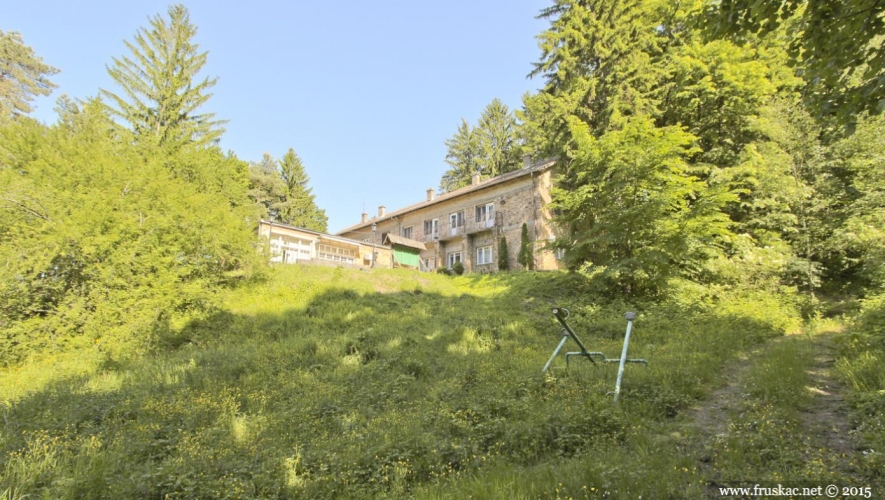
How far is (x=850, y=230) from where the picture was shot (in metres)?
11.9

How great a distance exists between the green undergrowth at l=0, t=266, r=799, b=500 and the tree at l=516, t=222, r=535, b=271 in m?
11.8

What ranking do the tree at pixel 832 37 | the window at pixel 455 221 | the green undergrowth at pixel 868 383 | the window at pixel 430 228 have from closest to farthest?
the green undergrowth at pixel 868 383, the tree at pixel 832 37, the window at pixel 455 221, the window at pixel 430 228

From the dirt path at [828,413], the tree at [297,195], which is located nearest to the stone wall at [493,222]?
the tree at [297,195]

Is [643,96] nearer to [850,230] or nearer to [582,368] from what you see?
[850,230]

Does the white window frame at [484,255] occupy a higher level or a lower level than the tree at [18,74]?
lower

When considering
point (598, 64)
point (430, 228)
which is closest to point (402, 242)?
point (430, 228)

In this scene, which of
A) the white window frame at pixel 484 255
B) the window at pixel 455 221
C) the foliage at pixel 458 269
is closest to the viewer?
the foliage at pixel 458 269

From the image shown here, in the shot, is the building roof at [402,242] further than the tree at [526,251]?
Yes

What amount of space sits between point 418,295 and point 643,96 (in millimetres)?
15881

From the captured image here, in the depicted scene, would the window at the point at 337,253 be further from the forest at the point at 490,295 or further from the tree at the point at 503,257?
the tree at the point at 503,257

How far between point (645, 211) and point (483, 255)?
57.5ft

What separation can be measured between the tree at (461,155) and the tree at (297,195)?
1613 cm

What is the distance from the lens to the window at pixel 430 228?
1355 inches

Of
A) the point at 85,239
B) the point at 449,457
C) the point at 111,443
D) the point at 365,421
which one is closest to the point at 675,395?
the point at 449,457
